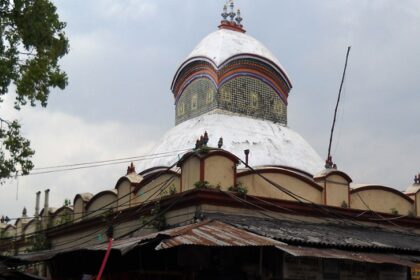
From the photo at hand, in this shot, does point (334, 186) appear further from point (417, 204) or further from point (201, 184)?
point (201, 184)

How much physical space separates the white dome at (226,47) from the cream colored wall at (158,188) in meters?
5.95

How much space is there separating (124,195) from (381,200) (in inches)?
273

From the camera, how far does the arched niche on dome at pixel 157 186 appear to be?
16.1m

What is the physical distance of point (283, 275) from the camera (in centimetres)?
1324

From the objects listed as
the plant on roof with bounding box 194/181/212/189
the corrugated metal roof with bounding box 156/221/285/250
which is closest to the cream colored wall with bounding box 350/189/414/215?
the plant on roof with bounding box 194/181/212/189

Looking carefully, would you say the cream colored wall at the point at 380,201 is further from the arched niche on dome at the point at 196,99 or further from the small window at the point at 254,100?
the arched niche on dome at the point at 196,99

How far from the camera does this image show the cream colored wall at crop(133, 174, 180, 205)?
16.2 metres

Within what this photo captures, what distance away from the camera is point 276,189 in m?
16.3

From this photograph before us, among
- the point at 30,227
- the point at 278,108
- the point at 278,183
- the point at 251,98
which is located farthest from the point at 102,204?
the point at 278,108

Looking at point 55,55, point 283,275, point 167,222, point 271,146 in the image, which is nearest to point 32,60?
point 55,55

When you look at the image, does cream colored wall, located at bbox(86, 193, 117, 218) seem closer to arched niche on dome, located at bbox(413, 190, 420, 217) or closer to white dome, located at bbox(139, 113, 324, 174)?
white dome, located at bbox(139, 113, 324, 174)

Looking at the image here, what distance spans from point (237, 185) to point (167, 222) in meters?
1.84

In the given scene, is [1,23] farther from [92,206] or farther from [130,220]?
[92,206]

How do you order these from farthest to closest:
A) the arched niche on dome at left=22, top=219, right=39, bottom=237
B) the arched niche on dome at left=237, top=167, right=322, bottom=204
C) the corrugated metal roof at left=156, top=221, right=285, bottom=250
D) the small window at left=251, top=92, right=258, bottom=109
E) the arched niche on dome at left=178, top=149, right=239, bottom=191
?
the arched niche on dome at left=22, top=219, right=39, bottom=237
the small window at left=251, top=92, right=258, bottom=109
the arched niche on dome at left=237, top=167, right=322, bottom=204
the arched niche on dome at left=178, top=149, right=239, bottom=191
the corrugated metal roof at left=156, top=221, right=285, bottom=250
